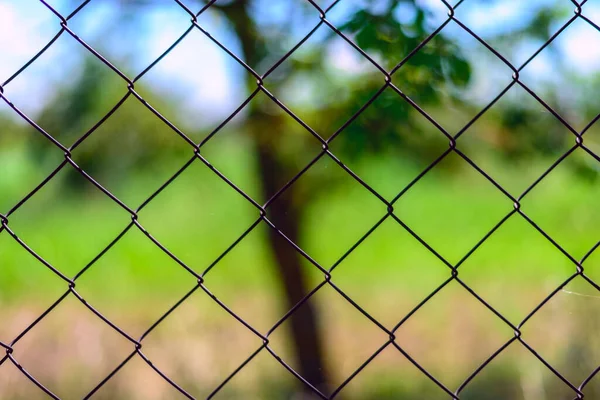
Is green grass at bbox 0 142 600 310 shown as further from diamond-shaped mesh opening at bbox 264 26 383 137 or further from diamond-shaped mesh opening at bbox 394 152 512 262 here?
diamond-shaped mesh opening at bbox 264 26 383 137

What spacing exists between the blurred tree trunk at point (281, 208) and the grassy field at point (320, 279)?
0.14 meters

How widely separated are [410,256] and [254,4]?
3334mm

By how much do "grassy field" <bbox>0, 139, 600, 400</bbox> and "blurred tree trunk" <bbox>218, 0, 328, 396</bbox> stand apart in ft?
0.47

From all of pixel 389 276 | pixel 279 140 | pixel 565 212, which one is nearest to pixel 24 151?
pixel 279 140

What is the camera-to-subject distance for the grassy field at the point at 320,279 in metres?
3.48

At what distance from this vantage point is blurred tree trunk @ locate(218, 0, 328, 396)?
2.52 meters

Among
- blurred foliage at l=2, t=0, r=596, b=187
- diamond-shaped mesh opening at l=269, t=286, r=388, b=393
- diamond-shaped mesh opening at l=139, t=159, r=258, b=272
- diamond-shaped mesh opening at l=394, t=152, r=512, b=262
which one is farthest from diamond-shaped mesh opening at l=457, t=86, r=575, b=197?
diamond-shaped mesh opening at l=394, t=152, r=512, b=262

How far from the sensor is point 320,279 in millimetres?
3734

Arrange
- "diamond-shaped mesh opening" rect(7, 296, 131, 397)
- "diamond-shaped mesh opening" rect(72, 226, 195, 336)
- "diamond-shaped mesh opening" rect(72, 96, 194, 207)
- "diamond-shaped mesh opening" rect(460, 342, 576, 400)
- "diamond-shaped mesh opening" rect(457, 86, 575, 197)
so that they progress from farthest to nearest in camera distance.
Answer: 1. "diamond-shaped mesh opening" rect(72, 226, 195, 336)
2. "diamond-shaped mesh opening" rect(7, 296, 131, 397)
3. "diamond-shaped mesh opening" rect(460, 342, 576, 400)
4. "diamond-shaped mesh opening" rect(72, 96, 194, 207)
5. "diamond-shaped mesh opening" rect(457, 86, 575, 197)

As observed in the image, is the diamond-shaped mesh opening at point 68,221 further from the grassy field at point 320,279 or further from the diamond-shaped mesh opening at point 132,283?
the diamond-shaped mesh opening at point 132,283

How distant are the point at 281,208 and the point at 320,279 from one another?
97 cm

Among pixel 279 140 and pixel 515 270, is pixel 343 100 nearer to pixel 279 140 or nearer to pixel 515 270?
pixel 279 140

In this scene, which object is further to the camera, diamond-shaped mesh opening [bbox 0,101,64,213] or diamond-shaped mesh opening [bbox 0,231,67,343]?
diamond-shaped mesh opening [bbox 0,231,67,343]

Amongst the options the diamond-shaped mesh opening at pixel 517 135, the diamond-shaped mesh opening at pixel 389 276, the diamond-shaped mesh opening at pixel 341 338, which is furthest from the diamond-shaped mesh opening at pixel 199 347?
the diamond-shaped mesh opening at pixel 517 135
